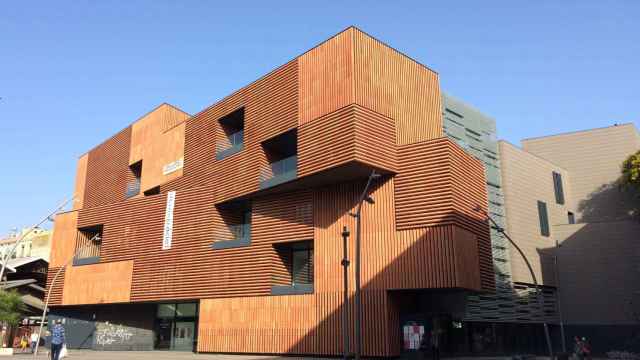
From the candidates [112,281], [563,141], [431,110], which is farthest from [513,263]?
[112,281]

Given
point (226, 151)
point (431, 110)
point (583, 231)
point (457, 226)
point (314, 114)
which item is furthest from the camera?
point (583, 231)

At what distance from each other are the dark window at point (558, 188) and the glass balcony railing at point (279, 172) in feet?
93.5

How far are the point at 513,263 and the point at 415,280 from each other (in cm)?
1610

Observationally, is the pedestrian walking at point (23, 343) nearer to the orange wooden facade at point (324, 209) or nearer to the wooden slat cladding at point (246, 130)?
the orange wooden facade at point (324, 209)

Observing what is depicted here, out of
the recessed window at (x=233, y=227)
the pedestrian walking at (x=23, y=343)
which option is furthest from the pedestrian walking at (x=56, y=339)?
the pedestrian walking at (x=23, y=343)

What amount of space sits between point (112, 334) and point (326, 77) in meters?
28.2

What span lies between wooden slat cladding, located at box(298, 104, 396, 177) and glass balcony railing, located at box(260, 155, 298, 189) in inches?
30.6

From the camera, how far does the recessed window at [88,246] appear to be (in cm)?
4197

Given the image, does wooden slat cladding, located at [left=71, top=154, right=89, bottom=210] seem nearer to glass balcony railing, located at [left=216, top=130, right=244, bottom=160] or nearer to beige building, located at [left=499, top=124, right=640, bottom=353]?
glass balcony railing, located at [left=216, top=130, right=244, bottom=160]

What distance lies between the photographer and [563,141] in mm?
51000

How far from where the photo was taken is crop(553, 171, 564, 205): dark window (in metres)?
47.4

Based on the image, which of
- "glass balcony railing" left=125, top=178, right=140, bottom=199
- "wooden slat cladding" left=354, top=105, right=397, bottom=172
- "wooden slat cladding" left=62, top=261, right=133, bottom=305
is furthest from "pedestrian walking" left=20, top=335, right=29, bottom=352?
"wooden slat cladding" left=354, top=105, right=397, bottom=172

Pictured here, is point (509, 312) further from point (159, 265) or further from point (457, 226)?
point (159, 265)

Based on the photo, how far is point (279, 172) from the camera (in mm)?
30094
